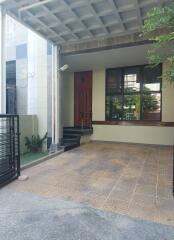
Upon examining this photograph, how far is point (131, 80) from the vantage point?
7125mm

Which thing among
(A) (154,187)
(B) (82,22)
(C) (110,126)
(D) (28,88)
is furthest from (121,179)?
(D) (28,88)

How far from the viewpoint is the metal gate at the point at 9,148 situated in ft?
10.4

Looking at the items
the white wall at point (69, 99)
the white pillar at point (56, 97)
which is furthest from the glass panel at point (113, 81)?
the white pillar at point (56, 97)

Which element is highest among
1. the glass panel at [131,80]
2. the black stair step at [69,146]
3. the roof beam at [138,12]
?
the roof beam at [138,12]

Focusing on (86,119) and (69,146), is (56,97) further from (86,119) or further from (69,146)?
(86,119)

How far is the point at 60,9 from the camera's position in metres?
4.05

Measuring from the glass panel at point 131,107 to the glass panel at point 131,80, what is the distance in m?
0.26

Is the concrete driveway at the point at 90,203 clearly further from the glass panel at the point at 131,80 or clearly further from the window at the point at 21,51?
the window at the point at 21,51

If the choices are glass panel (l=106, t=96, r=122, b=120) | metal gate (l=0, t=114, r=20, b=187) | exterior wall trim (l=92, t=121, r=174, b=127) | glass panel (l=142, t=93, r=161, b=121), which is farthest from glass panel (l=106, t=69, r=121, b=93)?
metal gate (l=0, t=114, r=20, b=187)

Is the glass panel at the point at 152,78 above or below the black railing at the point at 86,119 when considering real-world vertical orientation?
above

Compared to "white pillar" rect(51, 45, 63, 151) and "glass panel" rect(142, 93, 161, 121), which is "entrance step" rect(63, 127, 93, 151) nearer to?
"white pillar" rect(51, 45, 63, 151)

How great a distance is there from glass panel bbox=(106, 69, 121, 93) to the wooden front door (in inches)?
29.0

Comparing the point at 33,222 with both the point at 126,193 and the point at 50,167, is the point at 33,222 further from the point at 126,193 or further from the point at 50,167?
the point at 50,167

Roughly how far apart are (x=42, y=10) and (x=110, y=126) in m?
4.56
